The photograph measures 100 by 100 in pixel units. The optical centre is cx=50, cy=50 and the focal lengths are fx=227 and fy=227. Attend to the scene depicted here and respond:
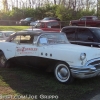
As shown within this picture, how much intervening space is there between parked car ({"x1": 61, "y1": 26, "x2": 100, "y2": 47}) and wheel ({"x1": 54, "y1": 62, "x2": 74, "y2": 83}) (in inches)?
130

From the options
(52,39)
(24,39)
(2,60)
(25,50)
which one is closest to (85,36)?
(52,39)

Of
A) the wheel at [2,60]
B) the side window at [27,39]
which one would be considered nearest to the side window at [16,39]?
the side window at [27,39]

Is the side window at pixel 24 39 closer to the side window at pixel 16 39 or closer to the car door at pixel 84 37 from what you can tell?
the side window at pixel 16 39

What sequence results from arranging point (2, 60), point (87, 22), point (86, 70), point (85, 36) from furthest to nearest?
point (87, 22) < point (85, 36) < point (2, 60) < point (86, 70)

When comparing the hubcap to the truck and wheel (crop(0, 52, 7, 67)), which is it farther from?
the truck

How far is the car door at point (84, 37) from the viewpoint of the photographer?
9.66 meters

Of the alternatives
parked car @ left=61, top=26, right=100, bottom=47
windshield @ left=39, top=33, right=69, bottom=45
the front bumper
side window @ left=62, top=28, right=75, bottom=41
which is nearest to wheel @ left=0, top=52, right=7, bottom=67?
windshield @ left=39, top=33, right=69, bottom=45

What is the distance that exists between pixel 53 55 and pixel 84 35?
13.1ft

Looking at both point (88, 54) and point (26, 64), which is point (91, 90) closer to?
point (88, 54)

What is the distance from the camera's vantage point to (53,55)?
6.46 metres

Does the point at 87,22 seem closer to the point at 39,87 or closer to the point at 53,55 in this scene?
the point at 53,55

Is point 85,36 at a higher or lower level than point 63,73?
higher

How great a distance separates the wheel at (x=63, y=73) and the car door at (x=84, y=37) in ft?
11.2

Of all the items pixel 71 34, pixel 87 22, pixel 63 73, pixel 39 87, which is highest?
pixel 87 22
